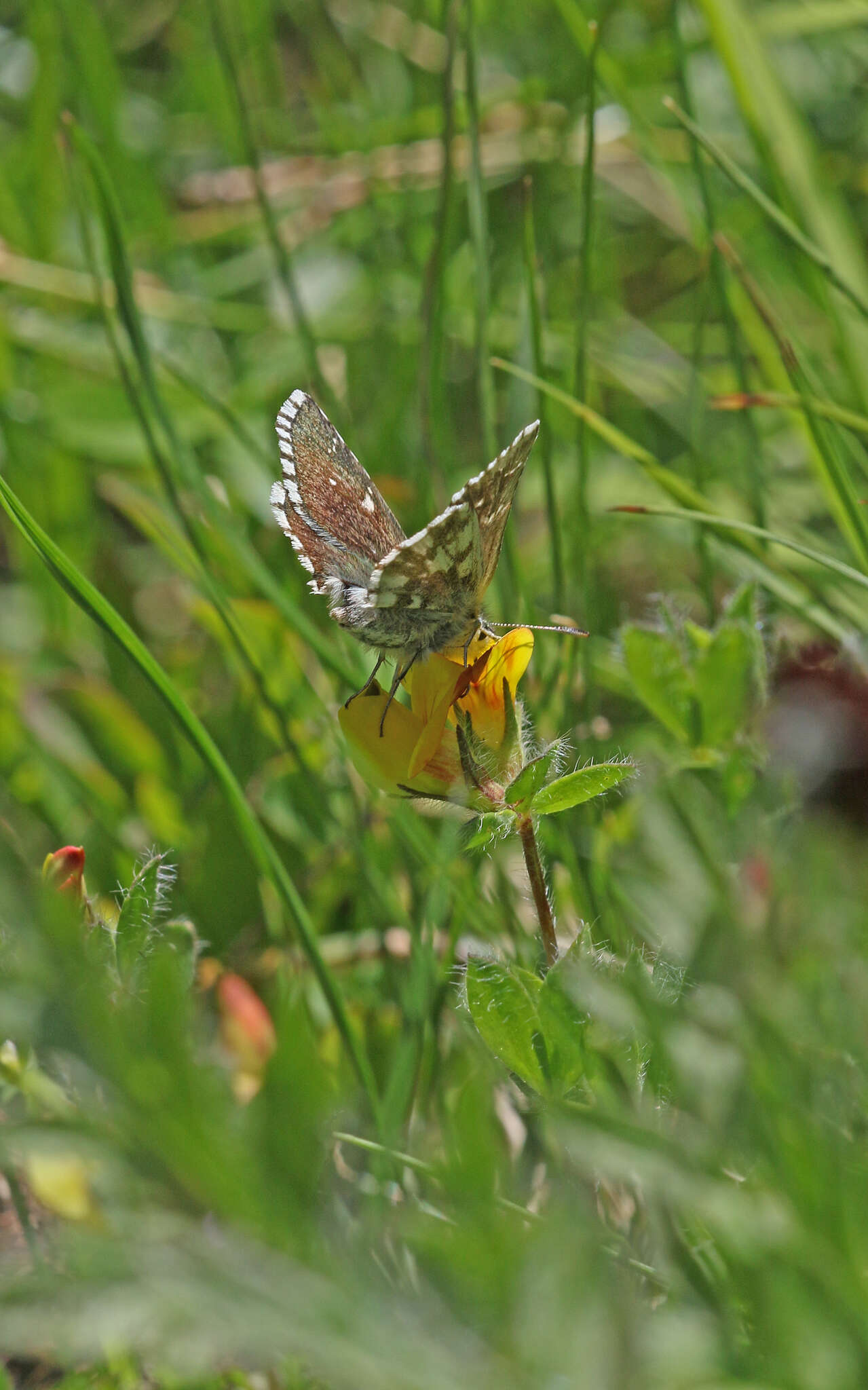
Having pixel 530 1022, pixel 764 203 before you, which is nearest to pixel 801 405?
pixel 764 203

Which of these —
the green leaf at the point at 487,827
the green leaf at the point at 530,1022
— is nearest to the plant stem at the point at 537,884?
the green leaf at the point at 487,827

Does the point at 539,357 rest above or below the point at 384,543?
above

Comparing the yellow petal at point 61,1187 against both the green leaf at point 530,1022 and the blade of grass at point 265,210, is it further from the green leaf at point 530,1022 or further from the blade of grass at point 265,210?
the blade of grass at point 265,210

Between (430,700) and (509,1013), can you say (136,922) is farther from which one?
(430,700)

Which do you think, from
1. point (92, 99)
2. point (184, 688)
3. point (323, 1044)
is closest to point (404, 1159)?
point (323, 1044)

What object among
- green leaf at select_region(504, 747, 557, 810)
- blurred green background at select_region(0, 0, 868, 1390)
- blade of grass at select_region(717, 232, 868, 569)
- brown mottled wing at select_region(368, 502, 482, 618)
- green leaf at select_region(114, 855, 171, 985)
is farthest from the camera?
blade of grass at select_region(717, 232, 868, 569)

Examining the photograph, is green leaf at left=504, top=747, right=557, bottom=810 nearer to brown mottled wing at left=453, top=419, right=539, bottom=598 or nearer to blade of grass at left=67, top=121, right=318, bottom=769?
brown mottled wing at left=453, top=419, right=539, bottom=598

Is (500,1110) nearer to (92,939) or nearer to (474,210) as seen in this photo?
(92,939)

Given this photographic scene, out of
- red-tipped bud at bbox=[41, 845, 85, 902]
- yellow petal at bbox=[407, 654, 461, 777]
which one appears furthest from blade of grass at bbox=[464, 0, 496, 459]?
red-tipped bud at bbox=[41, 845, 85, 902]
